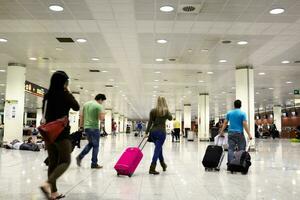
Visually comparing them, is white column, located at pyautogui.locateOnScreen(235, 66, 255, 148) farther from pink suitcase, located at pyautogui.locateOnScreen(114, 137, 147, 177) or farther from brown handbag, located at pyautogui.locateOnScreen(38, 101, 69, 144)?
brown handbag, located at pyautogui.locateOnScreen(38, 101, 69, 144)

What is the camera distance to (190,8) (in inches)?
374

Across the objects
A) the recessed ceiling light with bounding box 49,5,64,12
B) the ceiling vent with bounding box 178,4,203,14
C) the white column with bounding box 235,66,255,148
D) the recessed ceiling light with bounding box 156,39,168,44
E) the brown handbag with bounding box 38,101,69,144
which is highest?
the recessed ceiling light with bounding box 49,5,64,12

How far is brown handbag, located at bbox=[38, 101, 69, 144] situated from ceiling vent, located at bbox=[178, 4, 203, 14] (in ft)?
19.7

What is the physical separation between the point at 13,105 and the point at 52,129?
14.7m

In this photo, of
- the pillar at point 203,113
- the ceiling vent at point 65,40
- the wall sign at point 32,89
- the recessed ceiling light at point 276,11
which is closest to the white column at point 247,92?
the recessed ceiling light at point 276,11

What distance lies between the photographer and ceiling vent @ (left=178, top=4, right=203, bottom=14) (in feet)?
30.5

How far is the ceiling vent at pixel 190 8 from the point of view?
929 cm

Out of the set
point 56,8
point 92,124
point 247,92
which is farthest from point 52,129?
point 247,92

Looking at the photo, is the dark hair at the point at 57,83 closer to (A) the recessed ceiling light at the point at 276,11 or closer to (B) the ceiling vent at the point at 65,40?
(A) the recessed ceiling light at the point at 276,11

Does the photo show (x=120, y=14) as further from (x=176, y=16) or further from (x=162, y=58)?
(x=162, y=58)

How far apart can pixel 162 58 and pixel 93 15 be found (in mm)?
6392

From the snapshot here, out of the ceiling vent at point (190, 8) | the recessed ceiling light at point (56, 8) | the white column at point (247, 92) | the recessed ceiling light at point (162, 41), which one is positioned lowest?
the white column at point (247, 92)

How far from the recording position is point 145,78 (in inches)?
893

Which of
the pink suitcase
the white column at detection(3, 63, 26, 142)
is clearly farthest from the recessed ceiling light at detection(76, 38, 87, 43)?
the pink suitcase
